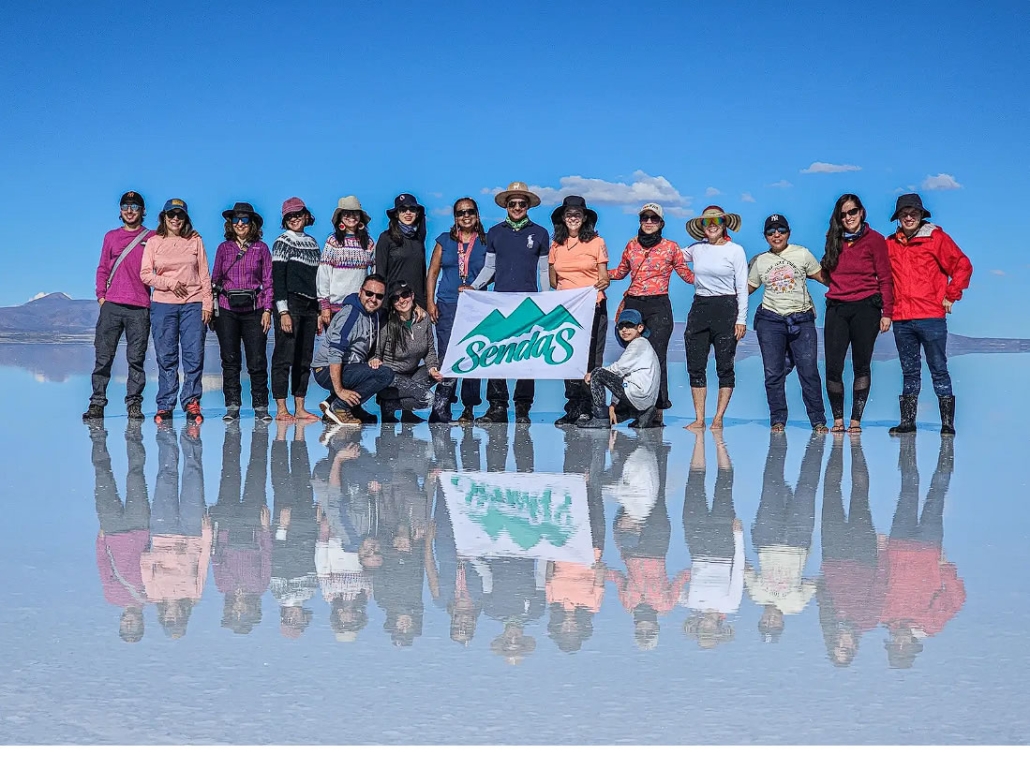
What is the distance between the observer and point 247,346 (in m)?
8.87

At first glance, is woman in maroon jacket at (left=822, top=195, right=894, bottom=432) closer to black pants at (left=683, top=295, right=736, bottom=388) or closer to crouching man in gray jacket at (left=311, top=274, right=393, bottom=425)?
black pants at (left=683, top=295, right=736, bottom=388)

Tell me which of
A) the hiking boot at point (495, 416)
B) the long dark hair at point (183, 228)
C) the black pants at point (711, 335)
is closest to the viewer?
the black pants at point (711, 335)

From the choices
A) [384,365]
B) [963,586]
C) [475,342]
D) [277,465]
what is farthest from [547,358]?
[963,586]

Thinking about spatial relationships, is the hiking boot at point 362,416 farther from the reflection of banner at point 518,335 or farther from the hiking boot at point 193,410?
the hiking boot at point 193,410

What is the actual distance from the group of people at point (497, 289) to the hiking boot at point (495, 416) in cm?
2

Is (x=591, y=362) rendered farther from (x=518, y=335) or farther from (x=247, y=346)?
(x=247, y=346)

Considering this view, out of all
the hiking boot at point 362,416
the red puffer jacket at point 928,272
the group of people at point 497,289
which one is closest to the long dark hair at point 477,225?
the group of people at point 497,289

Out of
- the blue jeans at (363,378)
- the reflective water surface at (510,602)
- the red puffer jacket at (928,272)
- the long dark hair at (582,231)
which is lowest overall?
the reflective water surface at (510,602)

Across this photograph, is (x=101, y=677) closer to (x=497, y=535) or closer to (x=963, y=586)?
(x=497, y=535)

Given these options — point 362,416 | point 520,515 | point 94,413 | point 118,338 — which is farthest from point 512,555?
point 118,338

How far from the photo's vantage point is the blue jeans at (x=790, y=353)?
808 cm

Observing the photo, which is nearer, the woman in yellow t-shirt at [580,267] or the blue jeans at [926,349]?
the blue jeans at [926,349]

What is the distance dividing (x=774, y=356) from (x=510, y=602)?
218 inches

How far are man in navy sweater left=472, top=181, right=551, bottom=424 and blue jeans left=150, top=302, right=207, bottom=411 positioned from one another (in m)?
2.02
